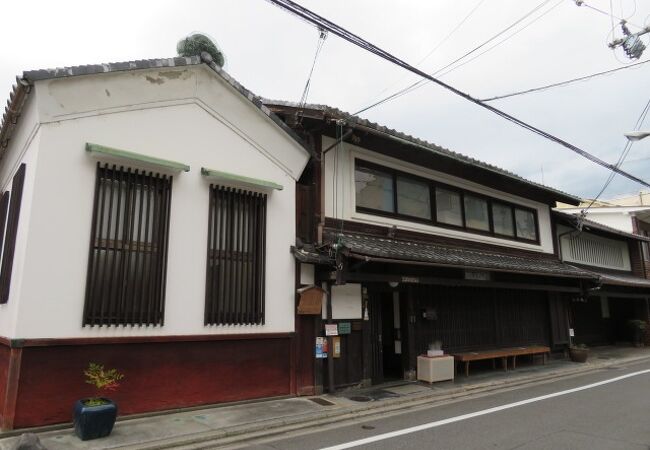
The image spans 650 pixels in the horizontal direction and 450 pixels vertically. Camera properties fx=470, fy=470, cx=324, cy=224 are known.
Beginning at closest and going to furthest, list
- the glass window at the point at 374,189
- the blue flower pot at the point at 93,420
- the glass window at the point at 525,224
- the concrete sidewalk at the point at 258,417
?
the blue flower pot at the point at 93,420
the concrete sidewalk at the point at 258,417
the glass window at the point at 374,189
the glass window at the point at 525,224

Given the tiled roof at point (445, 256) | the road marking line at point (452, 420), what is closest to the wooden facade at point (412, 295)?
the tiled roof at point (445, 256)

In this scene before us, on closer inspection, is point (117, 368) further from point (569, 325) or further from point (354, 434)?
point (569, 325)

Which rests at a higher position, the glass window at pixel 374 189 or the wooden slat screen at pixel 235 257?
the glass window at pixel 374 189

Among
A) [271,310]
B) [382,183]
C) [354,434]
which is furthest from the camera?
[382,183]

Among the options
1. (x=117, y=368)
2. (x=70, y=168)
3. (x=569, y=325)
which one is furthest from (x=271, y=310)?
(x=569, y=325)

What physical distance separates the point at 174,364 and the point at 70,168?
147 inches

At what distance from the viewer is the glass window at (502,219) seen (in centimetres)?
1581

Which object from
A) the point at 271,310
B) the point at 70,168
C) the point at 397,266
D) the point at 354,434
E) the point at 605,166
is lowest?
the point at 354,434

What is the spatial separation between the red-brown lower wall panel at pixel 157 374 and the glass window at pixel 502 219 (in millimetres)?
9285

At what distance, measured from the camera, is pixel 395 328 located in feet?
41.9

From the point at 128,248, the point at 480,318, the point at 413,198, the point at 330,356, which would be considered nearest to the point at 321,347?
the point at 330,356

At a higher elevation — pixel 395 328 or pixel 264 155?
pixel 264 155

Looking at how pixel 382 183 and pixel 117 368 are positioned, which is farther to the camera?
pixel 382 183

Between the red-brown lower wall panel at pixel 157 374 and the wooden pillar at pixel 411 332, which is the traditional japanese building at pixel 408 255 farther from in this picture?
the red-brown lower wall panel at pixel 157 374
